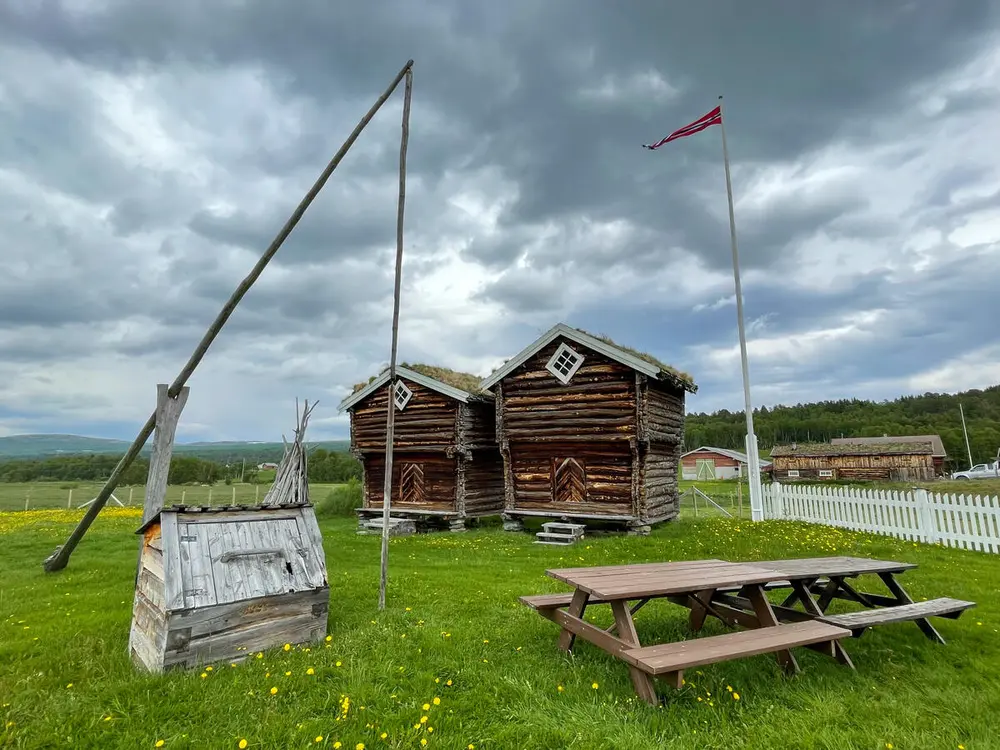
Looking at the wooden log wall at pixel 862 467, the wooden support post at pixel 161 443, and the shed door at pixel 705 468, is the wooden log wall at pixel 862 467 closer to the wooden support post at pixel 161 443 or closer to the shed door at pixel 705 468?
the shed door at pixel 705 468

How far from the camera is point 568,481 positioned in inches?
649

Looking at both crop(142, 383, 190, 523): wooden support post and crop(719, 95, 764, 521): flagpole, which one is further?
crop(719, 95, 764, 521): flagpole

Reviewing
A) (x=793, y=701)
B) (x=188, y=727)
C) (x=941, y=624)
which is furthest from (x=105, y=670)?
(x=941, y=624)

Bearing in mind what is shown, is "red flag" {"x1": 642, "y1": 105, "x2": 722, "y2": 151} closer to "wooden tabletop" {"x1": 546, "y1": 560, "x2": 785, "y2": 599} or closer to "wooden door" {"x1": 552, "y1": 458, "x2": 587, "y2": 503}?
"wooden door" {"x1": 552, "y1": 458, "x2": 587, "y2": 503}

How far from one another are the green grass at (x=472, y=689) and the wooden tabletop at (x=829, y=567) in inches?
30.7

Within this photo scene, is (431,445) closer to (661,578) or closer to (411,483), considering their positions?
(411,483)

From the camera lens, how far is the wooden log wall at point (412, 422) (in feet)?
60.7

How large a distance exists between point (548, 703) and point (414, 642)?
6.10 feet

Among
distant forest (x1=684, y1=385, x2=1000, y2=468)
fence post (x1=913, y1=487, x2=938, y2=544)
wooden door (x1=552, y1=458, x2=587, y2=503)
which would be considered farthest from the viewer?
distant forest (x1=684, y1=385, x2=1000, y2=468)

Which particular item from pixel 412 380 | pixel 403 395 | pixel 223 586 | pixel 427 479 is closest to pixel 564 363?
pixel 412 380

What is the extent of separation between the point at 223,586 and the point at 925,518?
14499 millimetres

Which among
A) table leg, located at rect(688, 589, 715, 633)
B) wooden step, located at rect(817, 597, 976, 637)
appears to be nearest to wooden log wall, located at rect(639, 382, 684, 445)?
table leg, located at rect(688, 589, 715, 633)

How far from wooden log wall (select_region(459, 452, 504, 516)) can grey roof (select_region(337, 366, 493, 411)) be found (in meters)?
2.41

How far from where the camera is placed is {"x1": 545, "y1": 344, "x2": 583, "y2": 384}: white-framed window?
1603 centimetres
